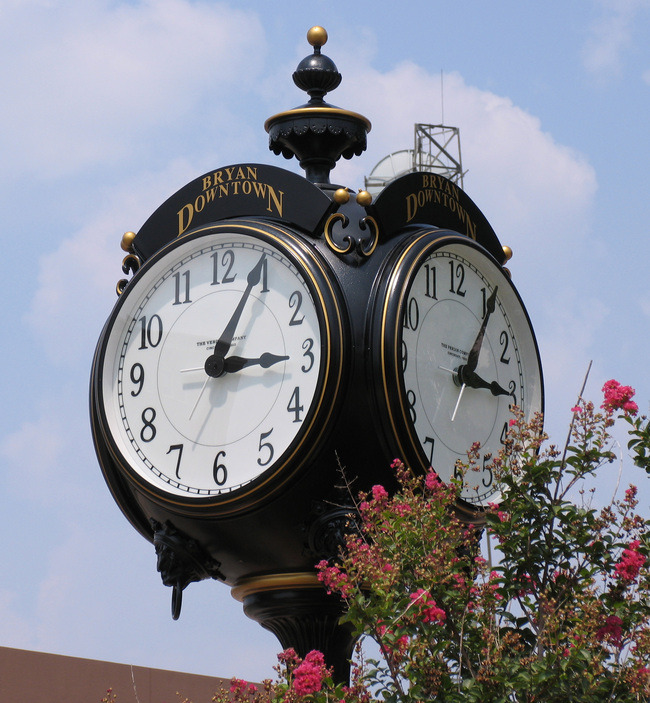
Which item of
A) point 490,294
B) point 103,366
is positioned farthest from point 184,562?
point 490,294

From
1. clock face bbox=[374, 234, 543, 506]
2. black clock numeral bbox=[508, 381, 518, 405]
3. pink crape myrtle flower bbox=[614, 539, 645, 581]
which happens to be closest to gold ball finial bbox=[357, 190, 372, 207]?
clock face bbox=[374, 234, 543, 506]

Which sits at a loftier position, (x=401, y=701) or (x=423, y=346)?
(x=423, y=346)

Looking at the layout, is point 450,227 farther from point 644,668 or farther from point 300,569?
point 644,668

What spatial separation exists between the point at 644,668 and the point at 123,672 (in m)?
3.63

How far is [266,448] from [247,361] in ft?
1.33

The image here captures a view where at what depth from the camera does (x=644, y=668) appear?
492 cm

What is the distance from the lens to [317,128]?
6.89 metres

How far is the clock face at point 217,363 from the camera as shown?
19.8 ft

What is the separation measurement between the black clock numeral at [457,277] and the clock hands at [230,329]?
0.84 metres

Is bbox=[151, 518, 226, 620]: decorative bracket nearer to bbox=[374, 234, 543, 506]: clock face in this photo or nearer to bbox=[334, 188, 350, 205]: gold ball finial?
bbox=[374, 234, 543, 506]: clock face

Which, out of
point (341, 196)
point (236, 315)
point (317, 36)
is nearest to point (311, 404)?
point (236, 315)

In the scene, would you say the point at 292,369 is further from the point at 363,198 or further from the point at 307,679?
the point at 307,679

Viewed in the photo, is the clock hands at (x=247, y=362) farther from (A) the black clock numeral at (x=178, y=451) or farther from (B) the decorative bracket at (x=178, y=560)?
(B) the decorative bracket at (x=178, y=560)

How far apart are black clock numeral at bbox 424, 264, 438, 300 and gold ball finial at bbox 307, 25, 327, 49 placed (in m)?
1.41
